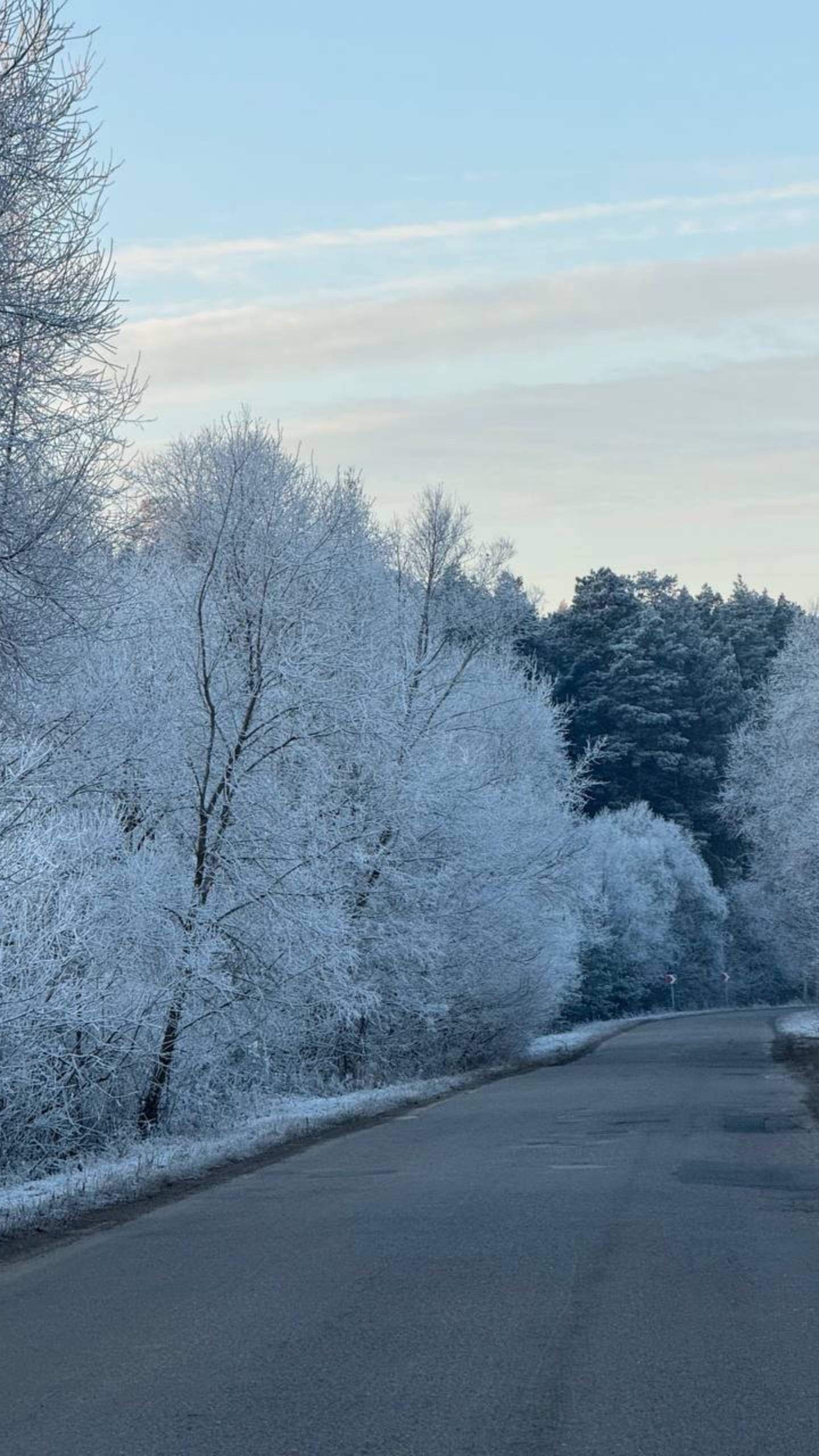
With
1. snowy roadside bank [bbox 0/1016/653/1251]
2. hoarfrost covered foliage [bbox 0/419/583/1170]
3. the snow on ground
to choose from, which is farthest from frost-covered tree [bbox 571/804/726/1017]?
snowy roadside bank [bbox 0/1016/653/1251]

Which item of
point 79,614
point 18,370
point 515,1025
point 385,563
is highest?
point 385,563

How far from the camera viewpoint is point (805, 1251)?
32.7 ft

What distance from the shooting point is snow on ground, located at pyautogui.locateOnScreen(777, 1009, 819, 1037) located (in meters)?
43.1

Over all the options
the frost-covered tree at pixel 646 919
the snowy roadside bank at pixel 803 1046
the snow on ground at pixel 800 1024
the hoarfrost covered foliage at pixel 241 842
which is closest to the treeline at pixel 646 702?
the frost-covered tree at pixel 646 919

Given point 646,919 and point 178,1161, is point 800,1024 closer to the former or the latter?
point 646,919

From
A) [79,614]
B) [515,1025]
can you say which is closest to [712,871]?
[515,1025]

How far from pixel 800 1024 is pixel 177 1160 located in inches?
1471

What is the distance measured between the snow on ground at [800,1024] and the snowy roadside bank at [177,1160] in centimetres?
1833

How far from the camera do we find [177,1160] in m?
15.2

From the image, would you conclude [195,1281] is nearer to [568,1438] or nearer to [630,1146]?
[568,1438]

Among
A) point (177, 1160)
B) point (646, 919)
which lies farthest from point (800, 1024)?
point (177, 1160)

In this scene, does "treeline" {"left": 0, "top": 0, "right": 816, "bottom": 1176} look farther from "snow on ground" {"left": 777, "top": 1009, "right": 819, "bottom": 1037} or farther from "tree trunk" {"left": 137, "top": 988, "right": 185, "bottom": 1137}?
"snow on ground" {"left": 777, "top": 1009, "right": 819, "bottom": 1037}

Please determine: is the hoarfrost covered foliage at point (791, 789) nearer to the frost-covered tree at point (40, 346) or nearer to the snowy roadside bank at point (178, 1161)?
the snowy roadside bank at point (178, 1161)

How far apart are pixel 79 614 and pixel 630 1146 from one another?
26.5 ft
